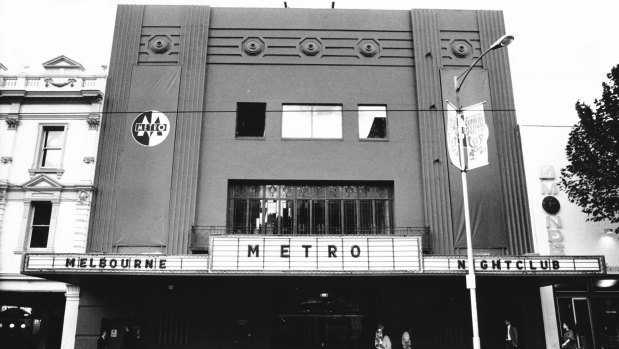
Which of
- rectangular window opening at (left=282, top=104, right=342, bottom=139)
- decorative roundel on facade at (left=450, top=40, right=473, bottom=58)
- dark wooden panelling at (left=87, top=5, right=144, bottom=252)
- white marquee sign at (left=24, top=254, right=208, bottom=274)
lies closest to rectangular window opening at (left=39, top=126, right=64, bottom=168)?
dark wooden panelling at (left=87, top=5, right=144, bottom=252)

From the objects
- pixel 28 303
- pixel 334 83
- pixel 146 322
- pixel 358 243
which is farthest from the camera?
pixel 28 303

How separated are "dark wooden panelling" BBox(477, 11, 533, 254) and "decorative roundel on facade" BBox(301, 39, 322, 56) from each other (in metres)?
7.41

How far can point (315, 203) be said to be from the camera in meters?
22.7

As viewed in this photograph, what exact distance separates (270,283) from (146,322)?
511cm

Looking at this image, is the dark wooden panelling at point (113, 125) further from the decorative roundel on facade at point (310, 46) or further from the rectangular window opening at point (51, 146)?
the decorative roundel on facade at point (310, 46)

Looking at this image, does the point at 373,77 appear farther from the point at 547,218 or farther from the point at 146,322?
the point at 146,322

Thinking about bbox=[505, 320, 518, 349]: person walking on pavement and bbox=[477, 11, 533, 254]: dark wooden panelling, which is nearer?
bbox=[505, 320, 518, 349]: person walking on pavement

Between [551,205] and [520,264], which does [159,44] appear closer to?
[520,264]

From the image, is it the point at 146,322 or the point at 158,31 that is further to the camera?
the point at 158,31

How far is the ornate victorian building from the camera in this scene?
71.9 ft

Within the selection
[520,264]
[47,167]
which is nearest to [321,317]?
[520,264]

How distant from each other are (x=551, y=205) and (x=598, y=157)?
2.80 metres

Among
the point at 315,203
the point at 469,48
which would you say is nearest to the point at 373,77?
the point at 469,48

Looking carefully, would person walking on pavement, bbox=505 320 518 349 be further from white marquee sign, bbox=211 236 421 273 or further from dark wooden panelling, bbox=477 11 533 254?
white marquee sign, bbox=211 236 421 273
